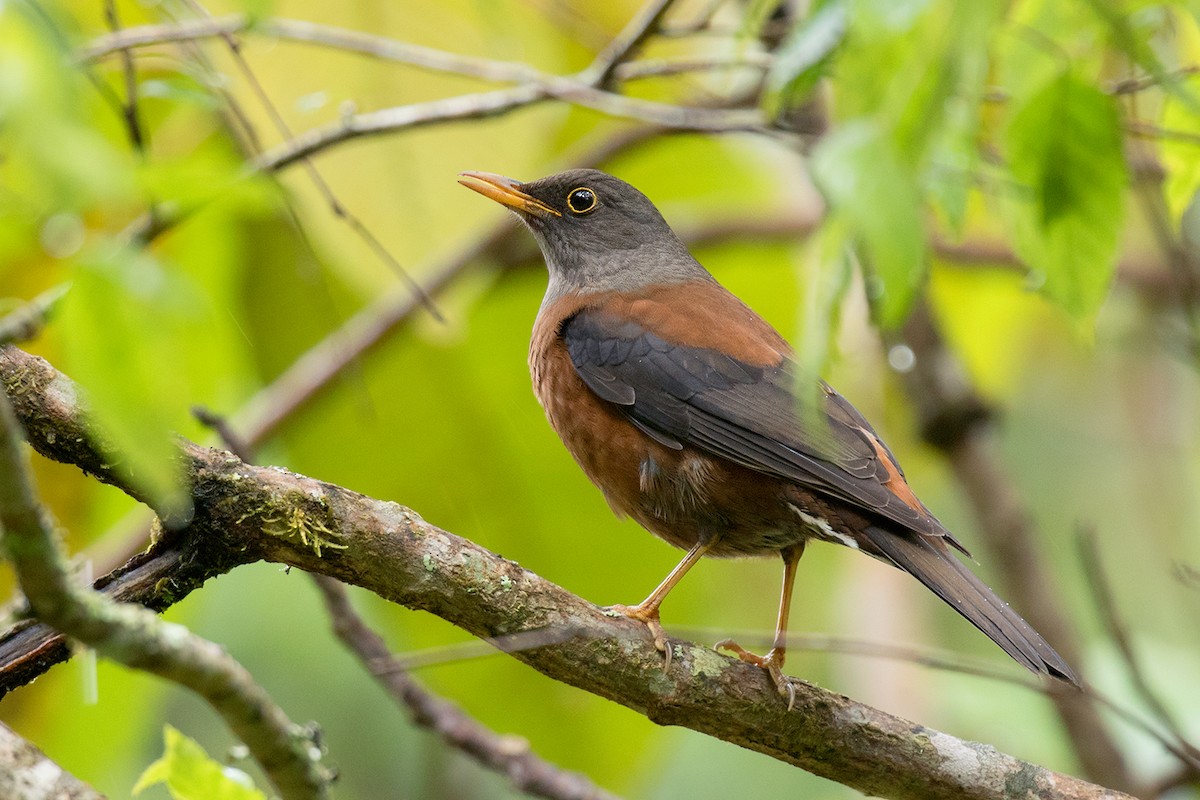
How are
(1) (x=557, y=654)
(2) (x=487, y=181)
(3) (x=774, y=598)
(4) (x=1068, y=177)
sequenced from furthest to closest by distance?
(3) (x=774, y=598)
(2) (x=487, y=181)
(1) (x=557, y=654)
(4) (x=1068, y=177)

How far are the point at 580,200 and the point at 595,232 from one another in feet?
0.56

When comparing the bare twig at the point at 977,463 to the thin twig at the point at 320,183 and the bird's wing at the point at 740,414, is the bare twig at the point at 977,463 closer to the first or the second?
the bird's wing at the point at 740,414

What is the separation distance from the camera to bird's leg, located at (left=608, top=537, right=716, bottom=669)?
131 inches

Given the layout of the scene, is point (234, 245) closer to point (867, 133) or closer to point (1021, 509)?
point (1021, 509)

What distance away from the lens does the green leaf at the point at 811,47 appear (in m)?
3.05

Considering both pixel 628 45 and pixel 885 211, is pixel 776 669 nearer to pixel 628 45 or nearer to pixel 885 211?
pixel 885 211

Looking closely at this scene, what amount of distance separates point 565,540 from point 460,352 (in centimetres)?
101

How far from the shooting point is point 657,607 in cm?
379

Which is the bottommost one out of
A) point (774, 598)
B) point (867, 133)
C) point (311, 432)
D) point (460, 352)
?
point (774, 598)

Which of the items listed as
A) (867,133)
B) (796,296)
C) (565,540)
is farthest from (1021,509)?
(867,133)

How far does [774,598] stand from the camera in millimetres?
7777

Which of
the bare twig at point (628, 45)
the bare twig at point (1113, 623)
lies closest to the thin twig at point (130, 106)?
the bare twig at point (628, 45)

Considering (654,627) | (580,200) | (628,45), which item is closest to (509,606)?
(654,627)

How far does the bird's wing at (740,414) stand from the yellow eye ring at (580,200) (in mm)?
1012
